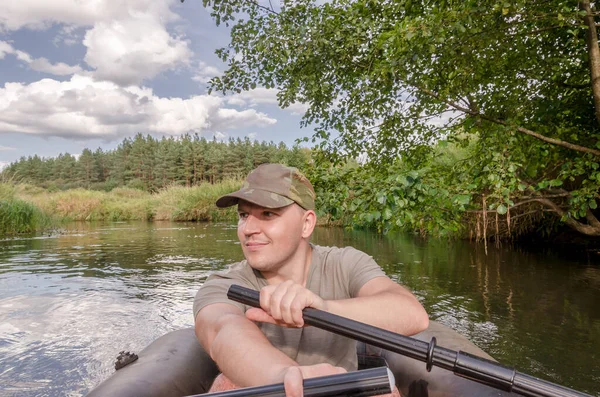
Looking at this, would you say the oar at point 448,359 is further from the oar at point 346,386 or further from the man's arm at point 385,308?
the oar at point 346,386

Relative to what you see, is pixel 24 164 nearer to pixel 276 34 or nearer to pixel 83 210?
pixel 83 210

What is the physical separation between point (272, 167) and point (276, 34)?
13.4 feet

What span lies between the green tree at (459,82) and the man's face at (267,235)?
273 cm

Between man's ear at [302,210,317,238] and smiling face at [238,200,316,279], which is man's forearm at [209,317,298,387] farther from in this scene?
man's ear at [302,210,317,238]

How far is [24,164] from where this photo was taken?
7238 centimetres

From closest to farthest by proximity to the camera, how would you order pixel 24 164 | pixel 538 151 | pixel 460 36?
pixel 460 36 → pixel 538 151 → pixel 24 164

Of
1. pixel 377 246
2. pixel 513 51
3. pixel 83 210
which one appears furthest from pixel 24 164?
pixel 513 51

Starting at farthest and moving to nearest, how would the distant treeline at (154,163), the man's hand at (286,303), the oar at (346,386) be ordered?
1. the distant treeline at (154,163)
2. the man's hand at (286,303)
3. the oar at (346,386)

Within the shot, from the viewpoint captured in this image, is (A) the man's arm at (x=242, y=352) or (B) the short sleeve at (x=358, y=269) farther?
(B) the short sleeve at (x=358, y=269)

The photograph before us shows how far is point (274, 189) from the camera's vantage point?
5.80ft

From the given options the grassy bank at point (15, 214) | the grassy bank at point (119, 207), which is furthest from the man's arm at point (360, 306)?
the grassy bank at point (119, 207)

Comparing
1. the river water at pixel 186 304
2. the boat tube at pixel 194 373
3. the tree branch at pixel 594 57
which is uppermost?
the tree branch at pixel 594 57

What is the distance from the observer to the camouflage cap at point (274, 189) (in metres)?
1.73

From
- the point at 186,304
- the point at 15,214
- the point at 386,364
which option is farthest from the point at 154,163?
the point at 386,364
